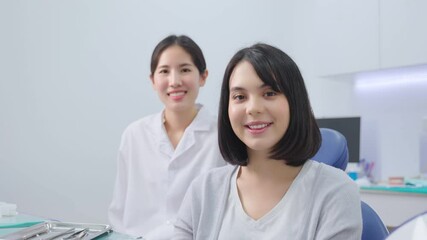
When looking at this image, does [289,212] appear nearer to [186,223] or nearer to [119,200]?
[186,223]

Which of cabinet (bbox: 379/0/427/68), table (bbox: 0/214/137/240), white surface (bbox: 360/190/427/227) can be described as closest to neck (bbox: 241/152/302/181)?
table (bbox: 0/214/137/240)

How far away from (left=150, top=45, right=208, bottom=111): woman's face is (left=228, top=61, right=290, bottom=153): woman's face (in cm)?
64

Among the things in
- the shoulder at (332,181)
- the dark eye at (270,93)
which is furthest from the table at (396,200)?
the dark eye at (270,93)

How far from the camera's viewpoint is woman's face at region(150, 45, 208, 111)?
168 cm

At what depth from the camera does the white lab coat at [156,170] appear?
5.32 ft

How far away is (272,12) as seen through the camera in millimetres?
3723

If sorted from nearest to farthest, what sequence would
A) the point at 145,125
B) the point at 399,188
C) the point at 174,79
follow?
the point at 174,79 → the point at 145,125 → the point at 399,188

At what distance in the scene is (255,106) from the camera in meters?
1.00

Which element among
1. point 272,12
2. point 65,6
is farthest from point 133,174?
point 272,12

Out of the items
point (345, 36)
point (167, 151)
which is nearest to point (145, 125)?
point (167, 151)

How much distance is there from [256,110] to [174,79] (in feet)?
2.34

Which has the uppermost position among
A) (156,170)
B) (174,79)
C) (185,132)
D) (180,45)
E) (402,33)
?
(402,33)

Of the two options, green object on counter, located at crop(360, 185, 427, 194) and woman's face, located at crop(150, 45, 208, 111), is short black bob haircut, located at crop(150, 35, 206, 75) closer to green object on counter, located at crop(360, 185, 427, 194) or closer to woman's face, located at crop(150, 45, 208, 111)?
woman's face, located at crop(150, 45, 208, 111)

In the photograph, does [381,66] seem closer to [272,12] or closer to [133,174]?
[272,12]
